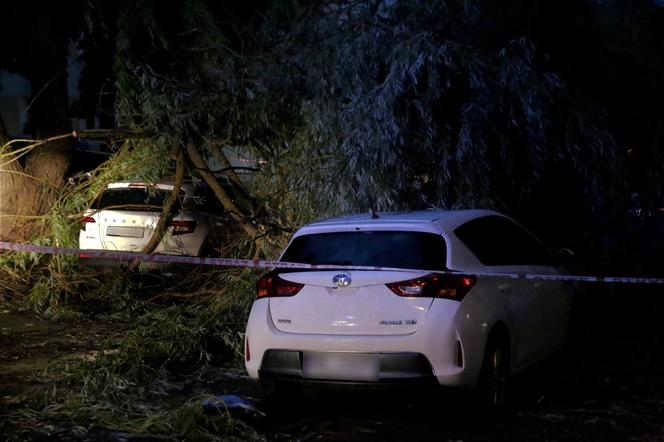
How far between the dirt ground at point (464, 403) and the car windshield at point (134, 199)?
8.77ft

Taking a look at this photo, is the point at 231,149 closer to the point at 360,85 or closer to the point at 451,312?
the point at 360,85

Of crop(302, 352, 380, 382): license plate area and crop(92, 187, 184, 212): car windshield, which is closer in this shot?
crop(302, 352, 380, 382): license plate area

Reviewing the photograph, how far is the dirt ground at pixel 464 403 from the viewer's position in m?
6.05

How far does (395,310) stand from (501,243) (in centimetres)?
158

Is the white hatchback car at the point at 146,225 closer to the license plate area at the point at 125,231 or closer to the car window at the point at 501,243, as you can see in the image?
the license plate area at the point at 125,231

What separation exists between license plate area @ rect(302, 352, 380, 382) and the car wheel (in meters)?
0.76

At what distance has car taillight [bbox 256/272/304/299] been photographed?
6.36 meters

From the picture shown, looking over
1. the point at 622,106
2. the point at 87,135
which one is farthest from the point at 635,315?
the point at 87,135

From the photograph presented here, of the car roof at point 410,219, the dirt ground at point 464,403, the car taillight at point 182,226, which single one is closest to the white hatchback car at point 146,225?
the car taillight at point 182,226

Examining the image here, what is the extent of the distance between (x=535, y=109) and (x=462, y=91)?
765 mm

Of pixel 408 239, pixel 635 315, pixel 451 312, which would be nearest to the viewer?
pixel 451 312

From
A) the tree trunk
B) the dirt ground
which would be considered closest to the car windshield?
the tree trunk

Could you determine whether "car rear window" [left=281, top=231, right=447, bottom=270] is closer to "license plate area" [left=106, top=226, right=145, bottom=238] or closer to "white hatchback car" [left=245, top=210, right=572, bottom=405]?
"white hatchback car" [left=245, top=210, right=572, bottom=405]

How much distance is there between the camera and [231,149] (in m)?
11.2
